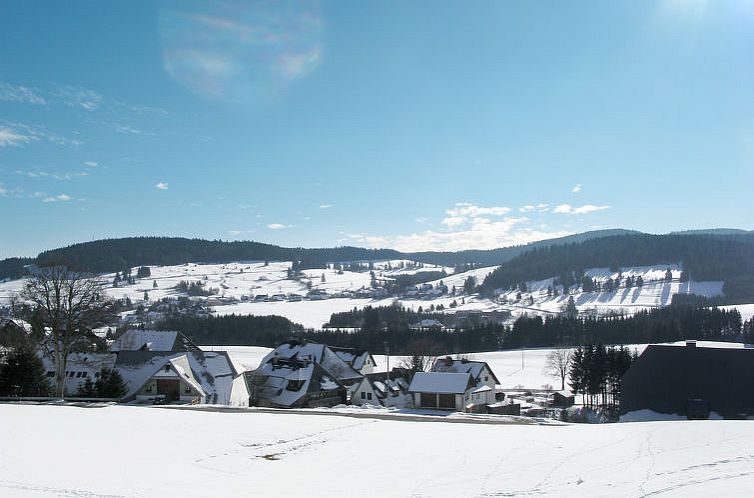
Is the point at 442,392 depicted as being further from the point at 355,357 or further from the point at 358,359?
the point at 355,357

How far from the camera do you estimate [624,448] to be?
1792 centimetres

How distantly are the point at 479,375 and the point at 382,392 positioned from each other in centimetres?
1013

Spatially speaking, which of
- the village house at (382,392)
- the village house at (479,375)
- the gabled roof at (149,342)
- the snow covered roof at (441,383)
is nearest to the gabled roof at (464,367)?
the village house at (479,375)

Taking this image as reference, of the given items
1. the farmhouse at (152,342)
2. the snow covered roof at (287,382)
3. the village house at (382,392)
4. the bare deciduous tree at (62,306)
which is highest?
the bare deciduous tree at (62,306)

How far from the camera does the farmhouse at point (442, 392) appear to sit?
1906 inches

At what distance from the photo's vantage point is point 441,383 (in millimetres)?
49156

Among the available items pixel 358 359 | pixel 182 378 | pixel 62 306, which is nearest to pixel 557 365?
pixel 358 359

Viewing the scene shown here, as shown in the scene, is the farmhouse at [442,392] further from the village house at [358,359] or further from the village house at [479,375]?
the village house at [358,359]

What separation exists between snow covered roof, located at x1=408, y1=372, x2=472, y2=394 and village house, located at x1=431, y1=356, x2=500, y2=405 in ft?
9.09

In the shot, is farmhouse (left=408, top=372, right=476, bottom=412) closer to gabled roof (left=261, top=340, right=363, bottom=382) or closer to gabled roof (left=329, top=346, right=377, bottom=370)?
gabled roof (left=261, top=340, right=363, bottom=382)

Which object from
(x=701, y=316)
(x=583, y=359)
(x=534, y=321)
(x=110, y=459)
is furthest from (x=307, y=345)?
(x=701, y=316)

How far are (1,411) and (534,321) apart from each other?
114m

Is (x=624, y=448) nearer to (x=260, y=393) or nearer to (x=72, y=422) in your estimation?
(x=72, y=422)

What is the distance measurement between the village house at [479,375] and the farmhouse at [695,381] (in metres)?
16.3
